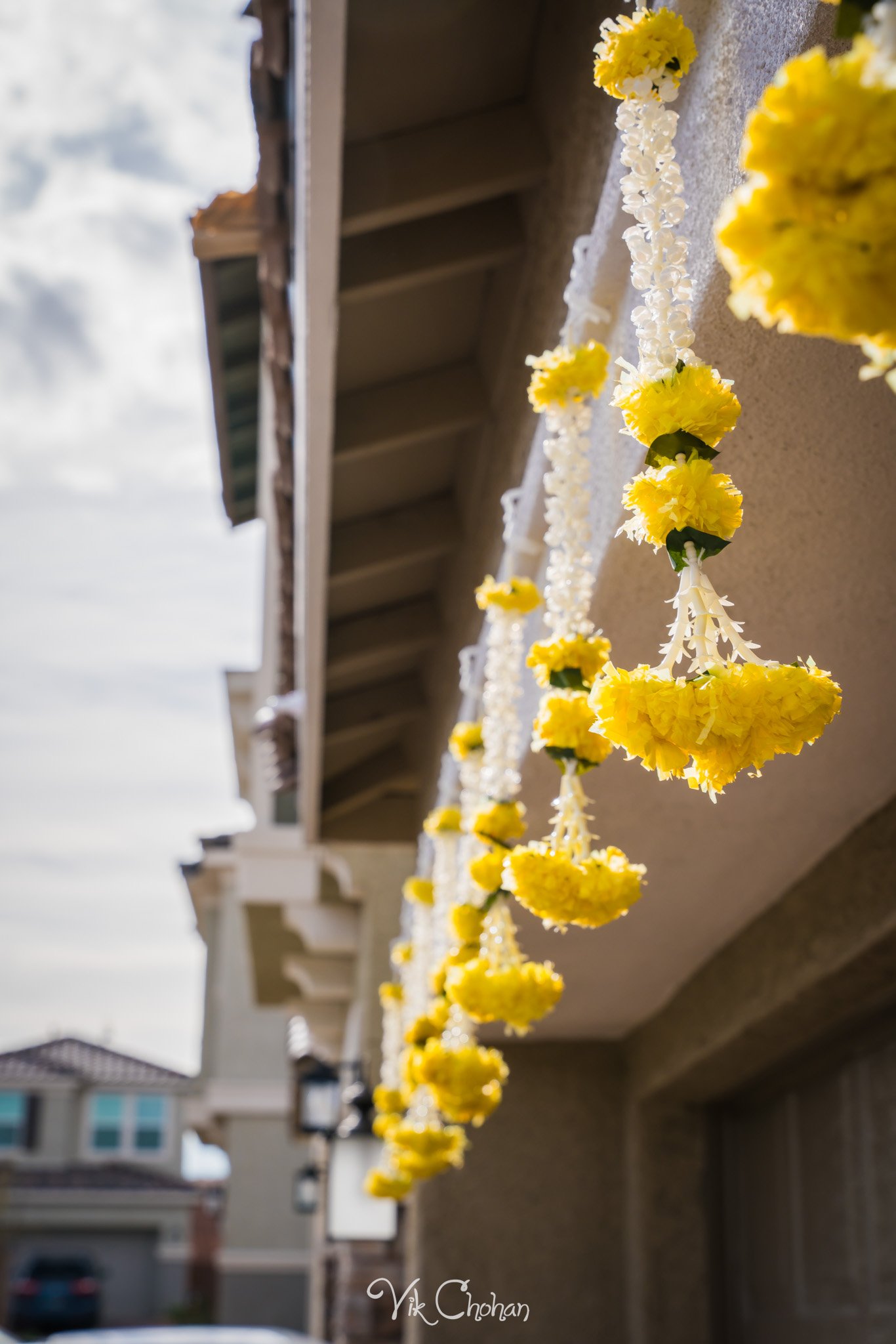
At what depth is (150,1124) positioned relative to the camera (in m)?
33.0

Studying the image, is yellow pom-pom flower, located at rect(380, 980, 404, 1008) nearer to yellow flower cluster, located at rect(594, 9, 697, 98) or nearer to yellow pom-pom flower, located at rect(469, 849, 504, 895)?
yellow pom-pom flower, located at rect(469, 849, 504, 895)

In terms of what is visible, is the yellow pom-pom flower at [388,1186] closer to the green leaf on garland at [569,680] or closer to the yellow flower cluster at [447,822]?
the yellow flower cluster at [447,822]

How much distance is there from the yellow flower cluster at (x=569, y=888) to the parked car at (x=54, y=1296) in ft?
90.4

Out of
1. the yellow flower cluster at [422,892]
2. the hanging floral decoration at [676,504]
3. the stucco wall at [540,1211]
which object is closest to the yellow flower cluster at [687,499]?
the hanging floral decoration at [676,504]

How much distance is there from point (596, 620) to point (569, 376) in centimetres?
66

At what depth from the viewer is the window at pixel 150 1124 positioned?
32844mm

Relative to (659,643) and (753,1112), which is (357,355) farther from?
(753,1112)

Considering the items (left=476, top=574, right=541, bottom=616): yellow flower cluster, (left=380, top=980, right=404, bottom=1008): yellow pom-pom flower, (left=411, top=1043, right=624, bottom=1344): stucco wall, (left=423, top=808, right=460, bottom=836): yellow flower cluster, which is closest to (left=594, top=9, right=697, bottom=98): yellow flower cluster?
(left=476, top=574, right=541, bottom=616): yellow flower cluster

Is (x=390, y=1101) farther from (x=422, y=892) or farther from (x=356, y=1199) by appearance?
(x=356, y=1199)

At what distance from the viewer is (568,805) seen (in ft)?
7.68

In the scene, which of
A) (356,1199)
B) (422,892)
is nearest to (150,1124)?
(356,1199)

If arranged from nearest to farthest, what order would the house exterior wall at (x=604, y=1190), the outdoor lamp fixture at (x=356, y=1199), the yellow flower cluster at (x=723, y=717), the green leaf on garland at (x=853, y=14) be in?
the green leaf on garland at (x=853, y=14)
the yellow flower cluster at (x=723, y=717)
the house exterior wall at (x=604, y=1190)
the outdoor lamp fixture at (x=356, y=1199)

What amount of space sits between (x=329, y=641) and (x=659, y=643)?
129 inches

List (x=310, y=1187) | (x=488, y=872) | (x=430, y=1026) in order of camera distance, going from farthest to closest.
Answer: (x=310, y=1187), (x=430, y=1026), (x=488, y=872)
